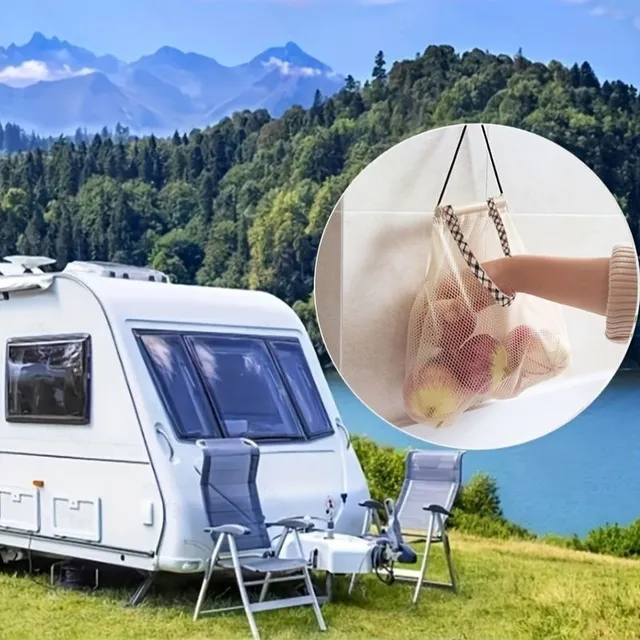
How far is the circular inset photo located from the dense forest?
3.13 m

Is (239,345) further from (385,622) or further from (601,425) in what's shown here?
(601,425)

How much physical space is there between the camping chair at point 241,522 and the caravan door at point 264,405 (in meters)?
0.18

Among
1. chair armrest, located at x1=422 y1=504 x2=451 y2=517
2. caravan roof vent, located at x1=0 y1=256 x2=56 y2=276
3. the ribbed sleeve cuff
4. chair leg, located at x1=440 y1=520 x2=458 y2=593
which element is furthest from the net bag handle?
caravan roof vent, located at x1=0 y1=256 x2=56 y2=276

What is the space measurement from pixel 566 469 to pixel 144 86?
6.97 meters

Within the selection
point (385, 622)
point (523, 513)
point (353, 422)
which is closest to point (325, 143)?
point (353, 422)

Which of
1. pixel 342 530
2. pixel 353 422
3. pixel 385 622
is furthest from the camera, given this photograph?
pixel 353 422

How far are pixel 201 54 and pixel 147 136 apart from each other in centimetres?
112

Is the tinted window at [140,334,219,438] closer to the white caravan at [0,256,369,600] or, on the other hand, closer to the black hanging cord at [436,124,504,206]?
the white caravan at [0,256,369,600]

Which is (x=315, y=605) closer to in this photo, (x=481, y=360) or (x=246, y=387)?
(x=246, y=387)

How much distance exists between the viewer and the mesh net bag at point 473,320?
667cm

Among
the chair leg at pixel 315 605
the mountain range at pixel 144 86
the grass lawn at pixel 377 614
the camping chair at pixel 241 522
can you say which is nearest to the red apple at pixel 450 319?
the grass lawn at pixel 377 614

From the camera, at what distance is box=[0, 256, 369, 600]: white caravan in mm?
5338

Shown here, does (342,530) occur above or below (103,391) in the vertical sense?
below

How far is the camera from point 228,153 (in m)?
13.1
